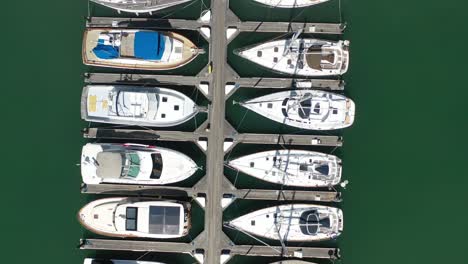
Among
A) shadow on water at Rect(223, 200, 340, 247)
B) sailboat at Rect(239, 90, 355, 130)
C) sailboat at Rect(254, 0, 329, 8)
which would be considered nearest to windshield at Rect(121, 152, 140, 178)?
shadow on water at Rect(223, 200, 340, 247)

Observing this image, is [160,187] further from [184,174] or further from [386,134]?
[386,134]

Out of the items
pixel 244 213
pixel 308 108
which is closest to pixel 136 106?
pixel 244 213

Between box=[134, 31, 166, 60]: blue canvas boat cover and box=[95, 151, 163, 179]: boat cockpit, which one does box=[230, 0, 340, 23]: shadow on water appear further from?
box=[95, 151, 163, 179]: boat cockpit

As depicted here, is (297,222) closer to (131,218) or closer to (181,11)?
(131,218)

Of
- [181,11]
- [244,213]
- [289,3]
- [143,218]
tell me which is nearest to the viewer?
[143,218]

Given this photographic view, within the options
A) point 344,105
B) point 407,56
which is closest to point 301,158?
point 344,105

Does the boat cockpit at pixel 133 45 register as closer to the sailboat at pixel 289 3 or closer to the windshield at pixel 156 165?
the windshield at pixel 156 165

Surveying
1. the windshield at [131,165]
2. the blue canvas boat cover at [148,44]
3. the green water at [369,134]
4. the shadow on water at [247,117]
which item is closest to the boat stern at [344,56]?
the green water at [369,134]
